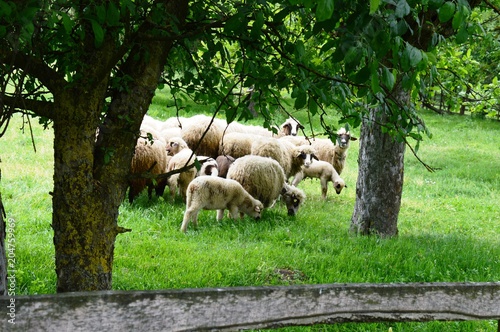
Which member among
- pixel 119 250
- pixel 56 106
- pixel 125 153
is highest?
pixel 56 106

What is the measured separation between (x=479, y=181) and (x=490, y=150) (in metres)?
7.53

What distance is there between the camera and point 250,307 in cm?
266

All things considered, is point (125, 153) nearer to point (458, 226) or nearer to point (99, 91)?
point (99, 91)

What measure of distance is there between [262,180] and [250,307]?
299 inches

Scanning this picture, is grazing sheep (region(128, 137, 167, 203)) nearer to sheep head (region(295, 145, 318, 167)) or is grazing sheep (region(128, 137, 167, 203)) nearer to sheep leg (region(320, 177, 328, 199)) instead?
sheep head (region(295, 145, 318, 167))

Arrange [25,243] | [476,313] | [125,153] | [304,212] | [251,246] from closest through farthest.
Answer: [476,313] < [125,153] < [25,243] < [251,246] < [304,212]

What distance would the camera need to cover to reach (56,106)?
3.43 metres

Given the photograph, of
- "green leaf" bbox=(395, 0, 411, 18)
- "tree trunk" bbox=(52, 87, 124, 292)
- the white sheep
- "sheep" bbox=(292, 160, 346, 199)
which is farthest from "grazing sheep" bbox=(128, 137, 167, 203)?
"green leaf" bbox=(395, 0, 411, 18)

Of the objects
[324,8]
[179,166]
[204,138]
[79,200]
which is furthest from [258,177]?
[324,8]

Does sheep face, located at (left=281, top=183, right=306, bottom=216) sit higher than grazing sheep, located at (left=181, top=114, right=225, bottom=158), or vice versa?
grazing sheep, located at (left=181, top=114, right=225, bottom=158)

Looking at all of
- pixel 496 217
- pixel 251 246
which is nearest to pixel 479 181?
pixel 496 217

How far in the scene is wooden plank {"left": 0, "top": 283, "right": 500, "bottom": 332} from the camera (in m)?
2.39

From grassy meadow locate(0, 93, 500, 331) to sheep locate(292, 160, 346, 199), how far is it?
33 centimetres

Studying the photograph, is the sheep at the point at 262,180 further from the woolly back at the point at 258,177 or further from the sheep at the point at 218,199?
the sheep at the point at 218,199
